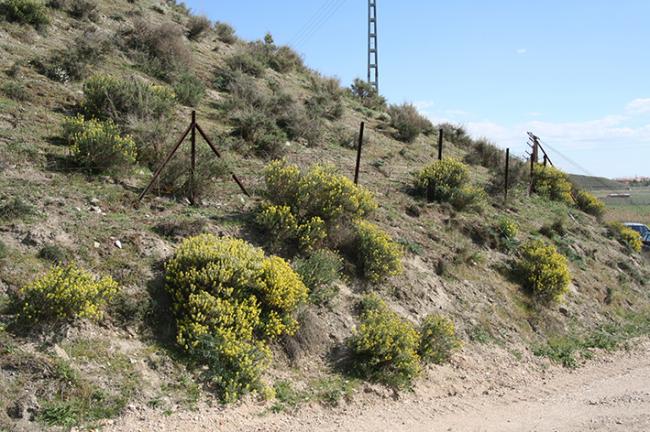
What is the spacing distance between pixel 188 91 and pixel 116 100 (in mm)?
3190

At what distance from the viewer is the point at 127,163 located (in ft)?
33.8

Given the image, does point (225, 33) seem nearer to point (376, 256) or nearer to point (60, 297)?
point (376, 256)

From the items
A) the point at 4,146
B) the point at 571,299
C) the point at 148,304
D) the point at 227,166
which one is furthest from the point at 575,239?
the point at 4,146

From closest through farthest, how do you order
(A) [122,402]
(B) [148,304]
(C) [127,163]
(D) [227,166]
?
1. (A) [122,402]
2. (B) [148,304]
3. (C) [127,163]
4. (D) [227,166]

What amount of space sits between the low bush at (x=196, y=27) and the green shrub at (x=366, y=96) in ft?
26.0

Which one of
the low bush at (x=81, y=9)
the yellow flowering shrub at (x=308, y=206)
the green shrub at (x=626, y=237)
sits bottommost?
the green shrub at (x=626, y=237)

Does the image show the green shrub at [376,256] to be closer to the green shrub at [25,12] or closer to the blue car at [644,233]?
the green shrub at [25,12]

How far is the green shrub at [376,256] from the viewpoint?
10023 millimetres

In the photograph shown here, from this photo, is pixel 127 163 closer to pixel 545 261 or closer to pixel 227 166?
pixel 227 166

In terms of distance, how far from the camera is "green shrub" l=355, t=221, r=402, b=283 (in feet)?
32.9

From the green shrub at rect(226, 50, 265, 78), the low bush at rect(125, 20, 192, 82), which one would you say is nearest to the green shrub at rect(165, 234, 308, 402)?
the low bush at rect(125, 20, 192, 82)

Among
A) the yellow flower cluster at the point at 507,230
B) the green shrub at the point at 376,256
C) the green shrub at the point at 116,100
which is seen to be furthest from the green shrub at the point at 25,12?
the yellow flower cluster at the point at 507,230

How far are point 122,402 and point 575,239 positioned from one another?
1423cm

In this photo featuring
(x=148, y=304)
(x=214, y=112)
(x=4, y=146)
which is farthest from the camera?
(x=214, y=112)
